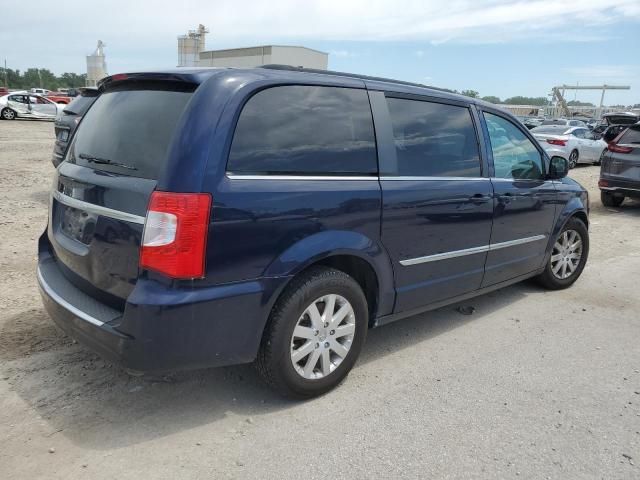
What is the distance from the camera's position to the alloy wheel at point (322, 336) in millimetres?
3029

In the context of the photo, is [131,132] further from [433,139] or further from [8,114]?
[8,114]

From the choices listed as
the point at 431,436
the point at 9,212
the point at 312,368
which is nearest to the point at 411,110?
the point at 312,368

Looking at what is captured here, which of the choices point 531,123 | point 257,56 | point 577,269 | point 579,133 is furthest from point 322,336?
point 257,56

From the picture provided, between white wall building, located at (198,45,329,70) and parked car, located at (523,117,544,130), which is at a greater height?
white wall building, located at (198,45,329,70)

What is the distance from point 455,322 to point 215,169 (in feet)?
8.85

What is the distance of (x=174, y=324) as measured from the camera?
2.53m

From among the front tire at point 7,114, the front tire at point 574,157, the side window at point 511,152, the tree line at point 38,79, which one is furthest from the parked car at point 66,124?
the tree line at point 38,79

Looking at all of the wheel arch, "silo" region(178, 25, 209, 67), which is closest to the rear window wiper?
the wheel arch

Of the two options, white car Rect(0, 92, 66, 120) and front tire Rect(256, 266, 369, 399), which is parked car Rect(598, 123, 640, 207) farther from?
white car Rect(0, 92, 66, 120)

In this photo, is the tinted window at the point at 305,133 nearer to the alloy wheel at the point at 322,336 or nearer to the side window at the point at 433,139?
the side window at the point at 433,139

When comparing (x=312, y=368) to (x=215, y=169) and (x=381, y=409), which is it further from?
(x=215, y=169)

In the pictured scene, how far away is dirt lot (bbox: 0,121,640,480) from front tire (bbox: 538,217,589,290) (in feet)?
2.83

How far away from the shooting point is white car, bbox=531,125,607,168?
695 inches

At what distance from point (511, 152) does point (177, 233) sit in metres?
3.12
